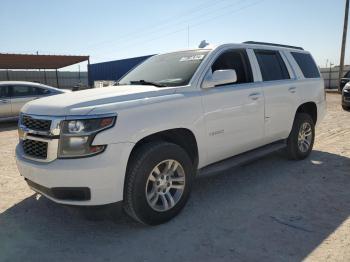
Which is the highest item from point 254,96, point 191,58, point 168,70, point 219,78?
point 191,58

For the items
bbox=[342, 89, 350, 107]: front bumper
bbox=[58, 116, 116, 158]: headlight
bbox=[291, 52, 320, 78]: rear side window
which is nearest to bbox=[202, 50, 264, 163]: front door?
bbox=[58, 116, 116, 158]: headlight

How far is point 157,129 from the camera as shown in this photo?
140 inches

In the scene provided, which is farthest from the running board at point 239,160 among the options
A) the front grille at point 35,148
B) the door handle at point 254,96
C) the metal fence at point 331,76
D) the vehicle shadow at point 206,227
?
the metal fence at point 331,76

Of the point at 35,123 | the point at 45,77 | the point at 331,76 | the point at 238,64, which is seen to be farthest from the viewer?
the point at 45,77

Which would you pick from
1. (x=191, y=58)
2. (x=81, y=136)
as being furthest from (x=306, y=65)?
(x=81, y=136)

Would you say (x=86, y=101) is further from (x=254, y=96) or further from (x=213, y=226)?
(x=254, y=96)

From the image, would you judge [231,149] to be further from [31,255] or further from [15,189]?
[15,189]

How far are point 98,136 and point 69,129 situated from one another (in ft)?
0.91

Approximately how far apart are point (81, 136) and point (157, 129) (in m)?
0.76

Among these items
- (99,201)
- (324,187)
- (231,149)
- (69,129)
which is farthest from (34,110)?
(324,187)

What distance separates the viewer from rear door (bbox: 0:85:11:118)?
1135cm

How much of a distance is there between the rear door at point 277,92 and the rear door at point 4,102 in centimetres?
901

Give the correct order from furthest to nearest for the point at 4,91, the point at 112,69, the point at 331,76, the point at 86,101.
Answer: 1. the point at 331,76
2. the point at 112,69
3. the point at 4,91
4. the point at 86,101

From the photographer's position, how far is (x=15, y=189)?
4.99 meters
